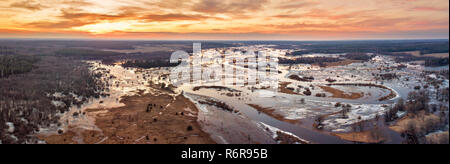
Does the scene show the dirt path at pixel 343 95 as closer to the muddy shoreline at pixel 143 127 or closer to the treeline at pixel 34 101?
the muddy shoreline at pixel 143 127

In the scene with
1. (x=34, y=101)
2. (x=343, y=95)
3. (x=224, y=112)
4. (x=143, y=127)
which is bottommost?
(x=143, y=127)

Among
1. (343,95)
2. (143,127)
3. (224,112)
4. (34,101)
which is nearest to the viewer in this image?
(143,127)

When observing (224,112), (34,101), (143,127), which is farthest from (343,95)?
(34,101)

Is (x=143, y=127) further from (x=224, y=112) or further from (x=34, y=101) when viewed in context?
(x=34, y=101)

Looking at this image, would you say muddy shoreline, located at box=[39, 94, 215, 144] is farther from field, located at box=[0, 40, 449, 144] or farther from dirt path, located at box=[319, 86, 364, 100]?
dirt path, located at box=[319, 86, 364, 100]

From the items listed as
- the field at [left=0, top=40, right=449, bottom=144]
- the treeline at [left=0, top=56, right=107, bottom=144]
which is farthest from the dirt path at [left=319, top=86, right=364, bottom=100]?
the treeline at [left=0, top=56, right=107, bottom=144]

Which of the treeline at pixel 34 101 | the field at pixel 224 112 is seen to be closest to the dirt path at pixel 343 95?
the field at pixel 224 112

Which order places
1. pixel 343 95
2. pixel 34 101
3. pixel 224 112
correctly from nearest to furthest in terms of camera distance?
pixel 34 101 < pixel 224 112 < pixel 343 95

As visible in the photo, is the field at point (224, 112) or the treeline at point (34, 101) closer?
the field at point (224, 112)
